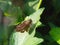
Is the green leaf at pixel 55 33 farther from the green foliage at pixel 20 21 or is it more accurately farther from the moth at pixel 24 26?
the moth at pixel 24 26

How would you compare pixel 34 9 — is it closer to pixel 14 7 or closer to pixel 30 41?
pixel 14 7

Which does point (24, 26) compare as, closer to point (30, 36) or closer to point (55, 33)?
point (30, 36)

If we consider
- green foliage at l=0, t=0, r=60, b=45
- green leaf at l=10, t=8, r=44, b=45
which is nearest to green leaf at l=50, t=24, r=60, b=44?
green foliage at l=0, t=0, r=60, b=45

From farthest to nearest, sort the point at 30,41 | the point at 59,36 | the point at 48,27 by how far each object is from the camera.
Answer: the point at 48,27, the point at 59,36, the point at 30,41

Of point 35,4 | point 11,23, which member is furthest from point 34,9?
point 11,23

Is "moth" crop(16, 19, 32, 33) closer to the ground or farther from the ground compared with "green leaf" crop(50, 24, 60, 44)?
farther from the ground

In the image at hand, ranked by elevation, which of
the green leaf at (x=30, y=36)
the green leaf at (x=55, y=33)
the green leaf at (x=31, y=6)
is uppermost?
the green leaf at (x=31, y=6)

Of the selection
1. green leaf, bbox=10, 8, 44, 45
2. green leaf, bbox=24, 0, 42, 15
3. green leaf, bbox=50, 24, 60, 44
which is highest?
green leaf, bbox=24, 0, 42, 15

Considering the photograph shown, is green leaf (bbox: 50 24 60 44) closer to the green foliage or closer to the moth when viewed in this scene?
the green foliage

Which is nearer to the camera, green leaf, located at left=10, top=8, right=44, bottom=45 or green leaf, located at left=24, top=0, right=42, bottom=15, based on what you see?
green leaf, located at left=10, top=8, right=44, bottom=45

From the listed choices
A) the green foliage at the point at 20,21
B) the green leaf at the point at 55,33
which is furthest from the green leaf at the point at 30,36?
the green leaf at the point at 55,33

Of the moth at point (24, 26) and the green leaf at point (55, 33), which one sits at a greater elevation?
the moth at point (24, 26)
